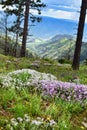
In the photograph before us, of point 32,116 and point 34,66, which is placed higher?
point 32,116

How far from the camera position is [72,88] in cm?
1067

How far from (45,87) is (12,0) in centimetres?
3355

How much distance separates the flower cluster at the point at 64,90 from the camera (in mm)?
10109

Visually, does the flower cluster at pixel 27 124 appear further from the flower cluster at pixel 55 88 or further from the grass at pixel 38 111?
the flower cluster at pixel 55 88

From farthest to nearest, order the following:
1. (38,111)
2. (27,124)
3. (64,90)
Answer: (64,90) → (38,111) → (27,124)

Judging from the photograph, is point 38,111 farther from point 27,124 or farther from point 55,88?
point 55,88

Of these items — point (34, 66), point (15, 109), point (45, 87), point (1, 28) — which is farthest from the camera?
point (1, 28)

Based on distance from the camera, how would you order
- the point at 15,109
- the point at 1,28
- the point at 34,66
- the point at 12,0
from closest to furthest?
1. the point at 15,109
2. the point at 34,66
3. the point at 12,0
4. the point at 1,28

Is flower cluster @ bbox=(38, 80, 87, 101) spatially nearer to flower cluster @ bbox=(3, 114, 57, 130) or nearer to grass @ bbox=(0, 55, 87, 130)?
grass @ bbox=(0, 55, 87, 130)

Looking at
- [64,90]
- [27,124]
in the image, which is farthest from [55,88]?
[27,124]

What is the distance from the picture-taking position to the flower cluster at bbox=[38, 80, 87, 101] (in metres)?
10.1

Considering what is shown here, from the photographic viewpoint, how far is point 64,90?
10.5 meters

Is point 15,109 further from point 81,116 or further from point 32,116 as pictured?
point 81,116

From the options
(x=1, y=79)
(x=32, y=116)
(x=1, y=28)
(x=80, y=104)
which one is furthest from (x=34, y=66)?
(x=1, y=28)
